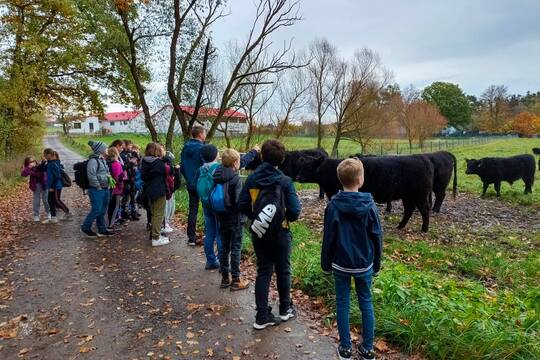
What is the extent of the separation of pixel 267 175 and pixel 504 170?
42.0 ft

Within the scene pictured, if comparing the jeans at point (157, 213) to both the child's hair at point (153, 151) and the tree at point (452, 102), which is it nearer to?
the child's hair at point (153, 151)

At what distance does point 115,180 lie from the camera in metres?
8.50

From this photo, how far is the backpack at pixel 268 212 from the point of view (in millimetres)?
4074

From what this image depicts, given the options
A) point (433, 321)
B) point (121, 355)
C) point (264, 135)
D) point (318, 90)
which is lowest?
point (121, 355)

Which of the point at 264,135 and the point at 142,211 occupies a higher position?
the point at 264,135

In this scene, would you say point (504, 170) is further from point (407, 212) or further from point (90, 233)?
point (90, 233)

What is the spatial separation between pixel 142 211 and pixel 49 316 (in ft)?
20.8

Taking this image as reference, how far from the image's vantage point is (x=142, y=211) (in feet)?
36.7

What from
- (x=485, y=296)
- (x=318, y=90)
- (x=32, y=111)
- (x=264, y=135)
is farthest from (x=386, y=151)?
(x=485, y=296)

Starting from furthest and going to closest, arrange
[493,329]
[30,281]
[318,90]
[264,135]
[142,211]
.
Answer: [318,90]
[264,135]
[142,211]
[30,281]
[493,329]

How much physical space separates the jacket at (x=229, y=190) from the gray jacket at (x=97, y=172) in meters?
3.87

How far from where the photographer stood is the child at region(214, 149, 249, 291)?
5223 mm

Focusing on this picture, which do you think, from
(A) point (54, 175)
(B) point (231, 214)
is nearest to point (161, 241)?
(B) point (231, 214)

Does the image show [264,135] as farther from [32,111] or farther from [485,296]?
[485,296]
